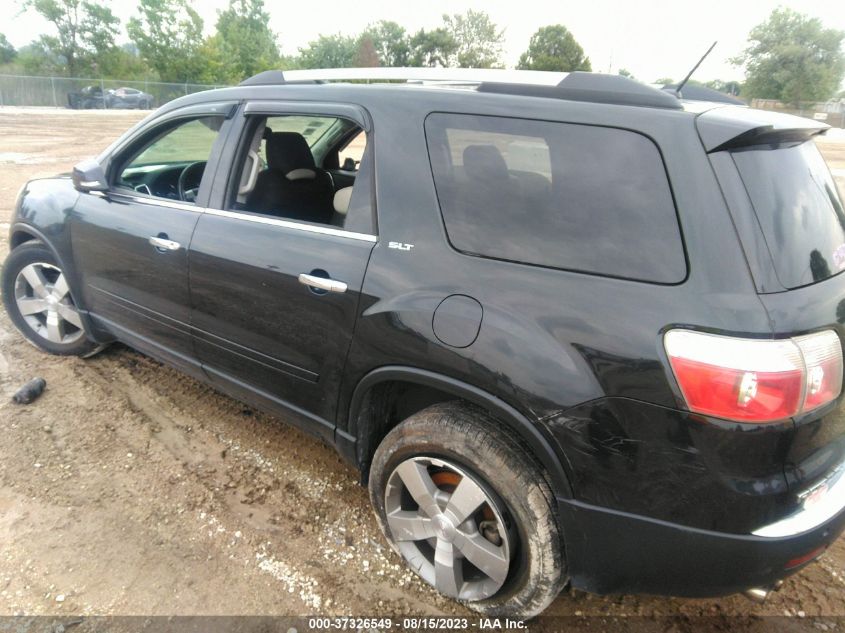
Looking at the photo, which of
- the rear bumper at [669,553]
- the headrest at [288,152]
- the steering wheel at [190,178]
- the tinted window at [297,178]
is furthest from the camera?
the steering wheel at [190,178]

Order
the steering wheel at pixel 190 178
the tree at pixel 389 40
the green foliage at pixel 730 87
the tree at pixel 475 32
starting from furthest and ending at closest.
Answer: the tree at pixel 475 32
the tree at pixel 389 40
the green foliage at pixel 730 87
the steering wheel at pixel 190 178

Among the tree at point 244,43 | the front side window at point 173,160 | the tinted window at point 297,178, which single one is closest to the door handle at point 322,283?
the tinted window at point 297,178

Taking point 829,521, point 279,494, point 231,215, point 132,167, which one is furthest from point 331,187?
point 829,521

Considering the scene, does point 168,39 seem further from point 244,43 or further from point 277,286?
point 277,286

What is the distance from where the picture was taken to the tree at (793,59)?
51.8m

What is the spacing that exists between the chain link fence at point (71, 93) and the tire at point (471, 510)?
131 feet

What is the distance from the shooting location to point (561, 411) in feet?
5.60

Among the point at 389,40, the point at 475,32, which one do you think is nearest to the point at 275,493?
the point at 389,40

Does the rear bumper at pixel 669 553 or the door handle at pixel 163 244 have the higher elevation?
the door handle at pixel 163 244

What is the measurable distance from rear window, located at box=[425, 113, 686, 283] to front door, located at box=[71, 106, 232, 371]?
4.68 ft

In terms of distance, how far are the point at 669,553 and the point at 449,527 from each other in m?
0.74

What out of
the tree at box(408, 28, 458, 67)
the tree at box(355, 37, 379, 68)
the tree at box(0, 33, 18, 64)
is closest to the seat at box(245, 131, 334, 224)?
the tree at box(355, 37, 379, 68)

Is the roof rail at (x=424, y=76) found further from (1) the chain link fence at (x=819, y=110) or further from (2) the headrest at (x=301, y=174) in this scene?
(1) the chain link fence at (x=819, y=110)

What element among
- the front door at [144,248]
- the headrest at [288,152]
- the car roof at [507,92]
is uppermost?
the car roof at [507,92]
